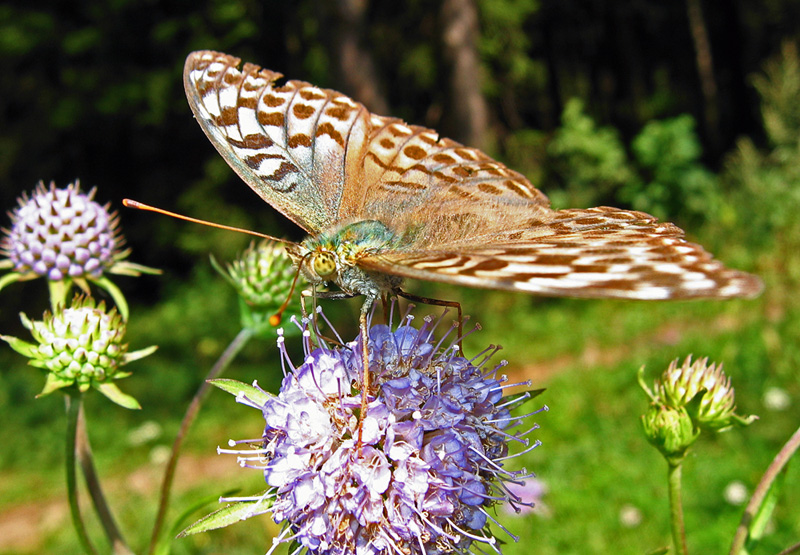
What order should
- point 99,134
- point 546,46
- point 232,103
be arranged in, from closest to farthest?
1. point 232,103
2. point 99,134
3. point 546,46

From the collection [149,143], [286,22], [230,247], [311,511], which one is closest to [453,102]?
[286,22]

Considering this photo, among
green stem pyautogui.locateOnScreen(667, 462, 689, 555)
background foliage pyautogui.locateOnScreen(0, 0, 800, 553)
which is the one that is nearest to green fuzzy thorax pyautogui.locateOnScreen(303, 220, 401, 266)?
green stem pyautogui.locateOnScreen(667, 462, 689, 555)

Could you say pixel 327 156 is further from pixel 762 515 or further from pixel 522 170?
pixel 522 170

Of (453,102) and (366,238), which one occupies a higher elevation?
(453,102)

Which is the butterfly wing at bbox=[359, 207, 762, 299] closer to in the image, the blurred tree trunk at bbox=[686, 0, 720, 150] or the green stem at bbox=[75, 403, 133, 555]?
the green stem at bbox=[75, 403, 133, 555]

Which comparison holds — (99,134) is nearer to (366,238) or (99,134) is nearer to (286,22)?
(286,22)

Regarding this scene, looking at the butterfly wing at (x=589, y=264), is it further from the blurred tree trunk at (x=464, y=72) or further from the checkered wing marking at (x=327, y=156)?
the blurred tree trunk at (x=464, y=72)

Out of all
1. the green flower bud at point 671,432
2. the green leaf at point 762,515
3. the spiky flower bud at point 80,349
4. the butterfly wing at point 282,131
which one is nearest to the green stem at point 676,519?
the green flower bud at point 671,432
